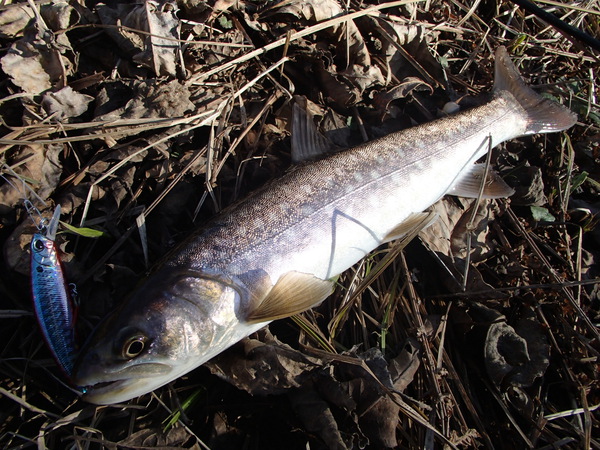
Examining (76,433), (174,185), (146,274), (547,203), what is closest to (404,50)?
(547,203)

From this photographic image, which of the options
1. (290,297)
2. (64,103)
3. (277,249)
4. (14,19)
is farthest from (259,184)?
(14,19)

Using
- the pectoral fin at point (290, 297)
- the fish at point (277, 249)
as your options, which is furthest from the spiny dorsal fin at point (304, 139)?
the pectoral fin at point (290, 297)

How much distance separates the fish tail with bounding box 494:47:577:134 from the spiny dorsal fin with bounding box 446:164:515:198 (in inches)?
33.6

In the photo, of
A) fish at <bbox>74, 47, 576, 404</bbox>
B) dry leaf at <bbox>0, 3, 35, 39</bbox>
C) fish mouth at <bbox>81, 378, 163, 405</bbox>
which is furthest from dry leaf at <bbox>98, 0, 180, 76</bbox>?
fish mouth at <bbox>81, 378, 163, 405</bbox>

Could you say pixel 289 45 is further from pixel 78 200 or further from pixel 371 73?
pixel 78 200

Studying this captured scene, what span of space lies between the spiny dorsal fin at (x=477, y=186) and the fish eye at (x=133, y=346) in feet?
9.21

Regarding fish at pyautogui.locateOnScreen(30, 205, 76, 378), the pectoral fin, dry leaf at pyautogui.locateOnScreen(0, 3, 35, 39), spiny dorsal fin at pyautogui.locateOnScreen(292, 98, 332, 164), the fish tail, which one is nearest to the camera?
fish at pyautogui.locateOnScreen(30, 205, 76, 378)

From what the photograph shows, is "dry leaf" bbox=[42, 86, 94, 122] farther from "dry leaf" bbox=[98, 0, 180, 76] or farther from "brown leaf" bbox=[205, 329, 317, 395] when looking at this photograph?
"brown leaf" bbox=[205, 329, 317, 395]

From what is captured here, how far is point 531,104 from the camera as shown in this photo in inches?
150

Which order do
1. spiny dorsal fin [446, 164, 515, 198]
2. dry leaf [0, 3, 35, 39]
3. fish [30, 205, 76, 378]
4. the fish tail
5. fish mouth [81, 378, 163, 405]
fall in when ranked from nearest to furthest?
fish mouth [81, 378, 163, 405] → fish [30, 205, 76, 378] → dry leaf [0, 3, 35, 39] → spiny dorsal fin [446, 164, 515, 198] → the fish tail

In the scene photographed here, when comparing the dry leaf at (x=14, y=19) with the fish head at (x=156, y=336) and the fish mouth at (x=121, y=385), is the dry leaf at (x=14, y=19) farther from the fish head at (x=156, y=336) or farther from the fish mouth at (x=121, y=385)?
the fish mouth at (x=121, y=385)

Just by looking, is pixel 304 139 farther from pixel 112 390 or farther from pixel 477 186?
pixel 112 390

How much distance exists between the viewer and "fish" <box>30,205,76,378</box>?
87.0 inches

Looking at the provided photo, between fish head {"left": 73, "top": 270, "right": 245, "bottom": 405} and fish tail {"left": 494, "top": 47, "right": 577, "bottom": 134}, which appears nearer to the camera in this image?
fish head {"left": 73, "top": 270, "right": 245, "bottom": 405}
